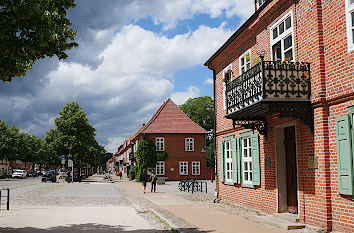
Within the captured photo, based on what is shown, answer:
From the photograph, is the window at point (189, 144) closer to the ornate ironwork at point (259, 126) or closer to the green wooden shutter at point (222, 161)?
the green wooden shutter at point (222, 161)

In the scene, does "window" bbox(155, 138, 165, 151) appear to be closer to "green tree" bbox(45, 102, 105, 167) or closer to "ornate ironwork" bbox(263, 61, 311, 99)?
"green tree" bbox(45, 102, 105, 167)

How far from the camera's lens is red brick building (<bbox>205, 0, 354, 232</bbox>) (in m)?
9.36

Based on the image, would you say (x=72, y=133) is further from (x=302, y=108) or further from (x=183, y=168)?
(x=302, y=108)

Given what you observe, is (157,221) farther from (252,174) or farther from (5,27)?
(5,27)

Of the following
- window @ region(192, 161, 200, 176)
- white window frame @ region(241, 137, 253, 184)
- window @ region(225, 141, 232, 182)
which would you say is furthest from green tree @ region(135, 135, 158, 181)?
white window frame @ region(241, 137, 253, 184)

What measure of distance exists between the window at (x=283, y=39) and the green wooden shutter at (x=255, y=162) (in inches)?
123

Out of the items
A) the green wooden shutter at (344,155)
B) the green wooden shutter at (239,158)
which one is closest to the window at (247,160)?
the green wooden shutter at (239,158)

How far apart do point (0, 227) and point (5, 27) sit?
566cm

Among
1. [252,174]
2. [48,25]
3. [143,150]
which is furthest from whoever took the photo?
[143,150]

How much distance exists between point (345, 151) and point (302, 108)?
1.85 metres

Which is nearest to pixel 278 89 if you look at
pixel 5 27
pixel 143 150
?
pixel 5 27

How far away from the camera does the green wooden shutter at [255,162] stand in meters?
14.2

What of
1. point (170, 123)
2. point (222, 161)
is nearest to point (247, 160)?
point (222, 161)

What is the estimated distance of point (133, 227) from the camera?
11.3 metres
